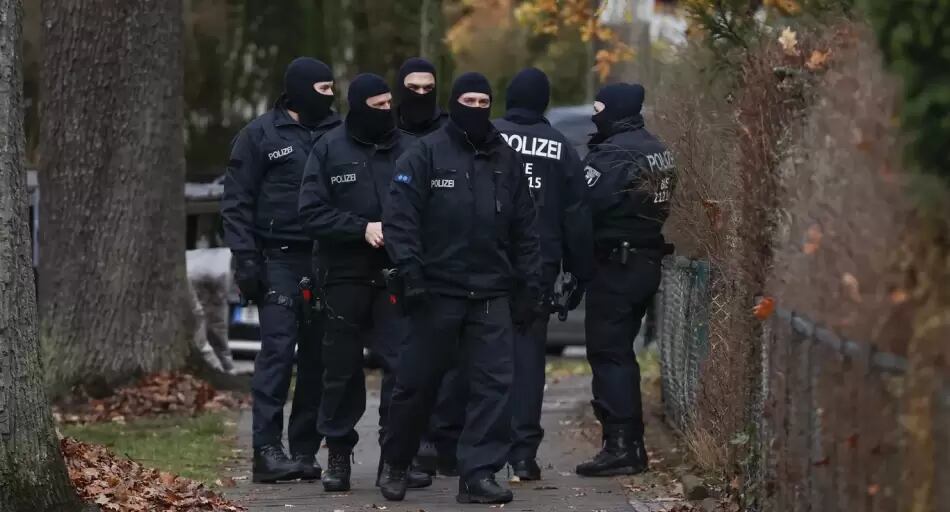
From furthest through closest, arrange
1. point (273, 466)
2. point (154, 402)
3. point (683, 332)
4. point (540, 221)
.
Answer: point (154, 402) < point (683, 332) < point (273, 466) < point (540, 221)

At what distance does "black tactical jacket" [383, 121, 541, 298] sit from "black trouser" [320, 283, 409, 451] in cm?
60

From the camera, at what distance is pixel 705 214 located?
882cm

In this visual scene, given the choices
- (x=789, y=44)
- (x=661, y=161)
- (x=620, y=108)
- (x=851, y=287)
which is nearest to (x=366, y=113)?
(x=620, y=108)

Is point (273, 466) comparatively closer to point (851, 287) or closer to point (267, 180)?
point (267, 180)

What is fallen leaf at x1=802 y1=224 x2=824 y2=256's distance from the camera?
5.69 metres

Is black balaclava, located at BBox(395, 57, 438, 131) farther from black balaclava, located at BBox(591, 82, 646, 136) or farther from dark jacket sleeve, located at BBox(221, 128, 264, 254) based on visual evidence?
black balaclava, located at BBox(591, 82, 646, 136)

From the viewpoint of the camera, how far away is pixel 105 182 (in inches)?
531

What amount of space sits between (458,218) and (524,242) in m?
0.38

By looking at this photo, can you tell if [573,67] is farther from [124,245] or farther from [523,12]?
[124,245]

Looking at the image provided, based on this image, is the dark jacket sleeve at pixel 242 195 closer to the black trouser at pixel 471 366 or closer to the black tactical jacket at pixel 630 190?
the black trouser at pixel 471 366

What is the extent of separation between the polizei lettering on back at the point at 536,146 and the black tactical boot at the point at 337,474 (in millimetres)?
1833

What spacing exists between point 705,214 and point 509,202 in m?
0.96

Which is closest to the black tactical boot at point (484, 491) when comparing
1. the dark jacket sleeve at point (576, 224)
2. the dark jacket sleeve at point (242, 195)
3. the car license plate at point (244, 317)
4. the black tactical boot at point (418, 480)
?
the black tactical boot at point (418, 480)

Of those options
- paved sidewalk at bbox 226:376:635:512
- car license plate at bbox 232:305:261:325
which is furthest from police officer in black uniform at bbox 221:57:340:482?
car license plate at bbox 232:305:261:325
